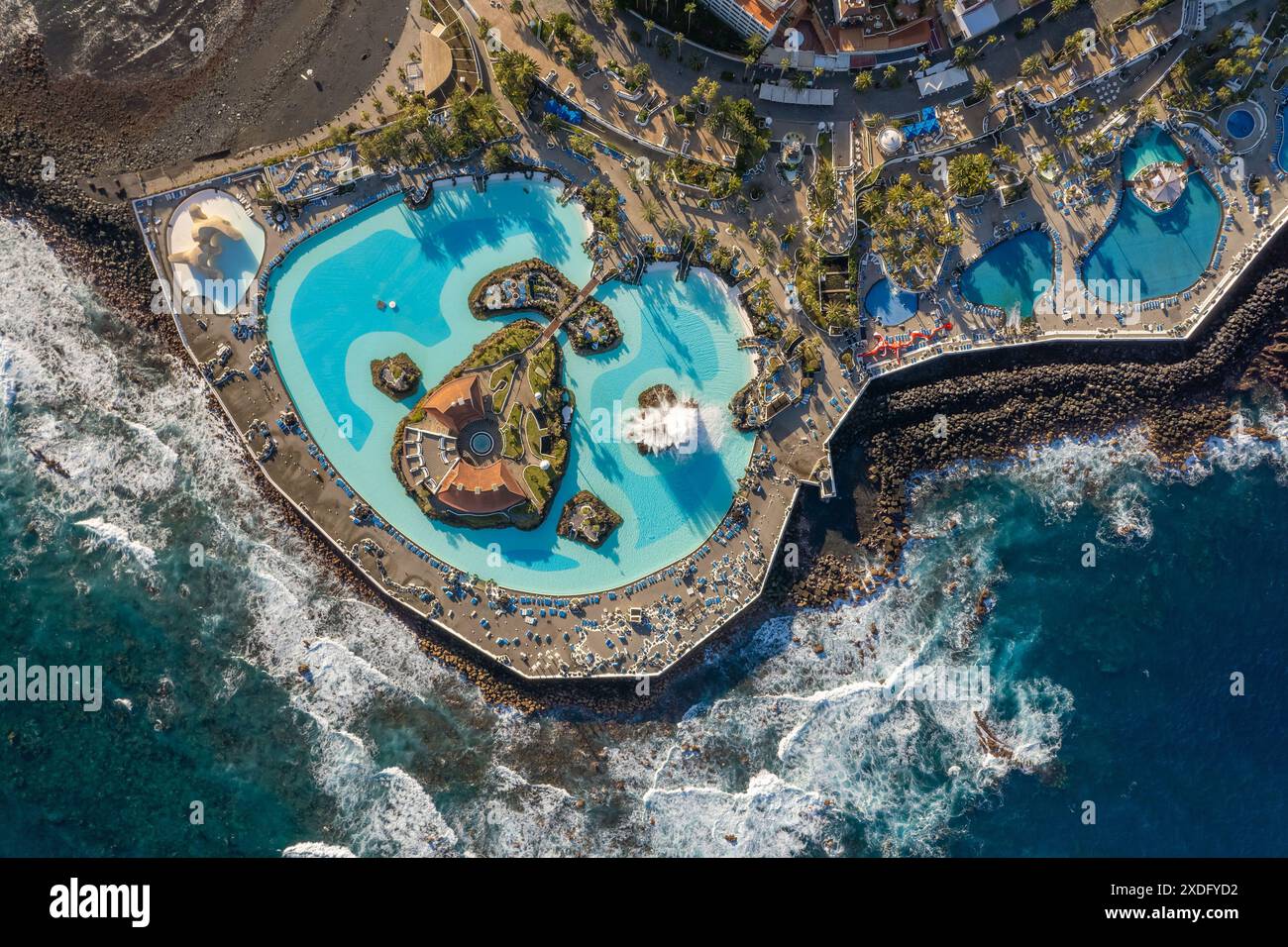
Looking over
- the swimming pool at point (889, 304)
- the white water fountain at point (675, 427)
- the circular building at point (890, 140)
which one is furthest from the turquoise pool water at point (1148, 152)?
the white water fountain at point (675, 427)

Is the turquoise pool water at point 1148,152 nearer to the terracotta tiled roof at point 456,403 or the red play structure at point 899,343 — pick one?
the red play structure at point 899,343

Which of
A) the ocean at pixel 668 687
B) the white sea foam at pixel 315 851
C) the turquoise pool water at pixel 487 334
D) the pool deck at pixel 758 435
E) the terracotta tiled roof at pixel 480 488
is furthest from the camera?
the turquoise pool water at pixel 487 334

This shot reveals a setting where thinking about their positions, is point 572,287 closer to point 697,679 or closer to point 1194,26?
point 697,679

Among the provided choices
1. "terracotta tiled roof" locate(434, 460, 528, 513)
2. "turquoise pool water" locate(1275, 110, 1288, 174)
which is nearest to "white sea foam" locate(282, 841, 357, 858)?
"terracotta tiled roof" locate(434, 460, 528, 513)

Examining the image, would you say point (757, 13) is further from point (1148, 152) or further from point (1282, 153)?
point (1282, 153)

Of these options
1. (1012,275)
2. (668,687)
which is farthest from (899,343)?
(668,687)

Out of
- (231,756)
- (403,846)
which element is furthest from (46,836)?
(403,846)

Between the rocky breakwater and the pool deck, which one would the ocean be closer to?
the rocky breakwater
